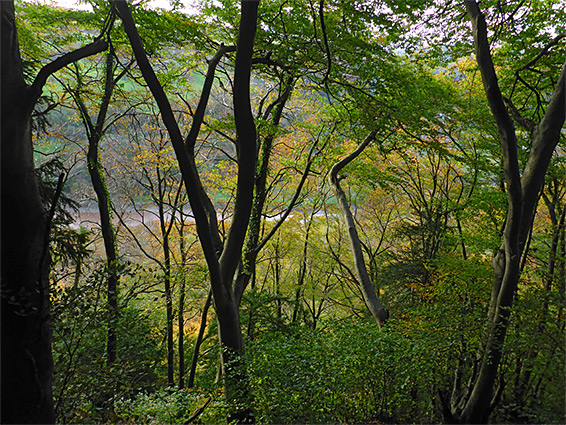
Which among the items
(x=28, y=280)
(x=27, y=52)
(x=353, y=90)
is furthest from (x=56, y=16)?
(x=28, y=280)

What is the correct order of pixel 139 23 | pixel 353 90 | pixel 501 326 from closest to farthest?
pixel 501 326 → pixel 139 23 → pixel 353 90

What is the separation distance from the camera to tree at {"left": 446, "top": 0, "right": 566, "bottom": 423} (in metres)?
3.90

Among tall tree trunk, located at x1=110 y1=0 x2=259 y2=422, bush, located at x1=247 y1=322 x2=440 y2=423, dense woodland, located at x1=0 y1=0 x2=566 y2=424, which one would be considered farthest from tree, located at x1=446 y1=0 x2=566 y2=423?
tall tree trunk, located at x1=110 y1=0 x2=259 y2=422

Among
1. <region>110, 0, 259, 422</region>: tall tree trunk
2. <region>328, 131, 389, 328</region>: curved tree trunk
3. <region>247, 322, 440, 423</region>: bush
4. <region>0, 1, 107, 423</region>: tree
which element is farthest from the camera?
<region>328, 131, 389, 328</region>: curved tree trunk

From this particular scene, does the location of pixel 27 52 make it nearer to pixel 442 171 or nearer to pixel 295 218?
pixel 295 218

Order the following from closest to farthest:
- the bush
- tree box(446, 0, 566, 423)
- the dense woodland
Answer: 1. the dense woodland
2. tree box(446, 0, 566, 423)
3. the bush

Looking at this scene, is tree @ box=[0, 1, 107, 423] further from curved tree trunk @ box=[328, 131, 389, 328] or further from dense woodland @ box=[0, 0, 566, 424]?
curved tree trunk @ box=[328, 131, 389, 328]

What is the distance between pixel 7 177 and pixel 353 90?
14.3 ft

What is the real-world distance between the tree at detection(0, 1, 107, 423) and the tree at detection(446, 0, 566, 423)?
407 cm

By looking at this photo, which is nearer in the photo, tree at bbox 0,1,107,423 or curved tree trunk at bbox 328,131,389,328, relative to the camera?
tree at bbox 0,1,107,423

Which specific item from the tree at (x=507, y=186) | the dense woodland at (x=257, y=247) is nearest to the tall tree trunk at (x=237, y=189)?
the dense woodland at (x=257, y=247)

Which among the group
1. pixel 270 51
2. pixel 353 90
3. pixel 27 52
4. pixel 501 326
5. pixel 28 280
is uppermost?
pixel 27 52

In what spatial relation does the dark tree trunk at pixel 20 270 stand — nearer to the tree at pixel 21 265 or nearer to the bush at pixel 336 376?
the tree at pixel 21 265

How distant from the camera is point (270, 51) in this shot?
512 cm
